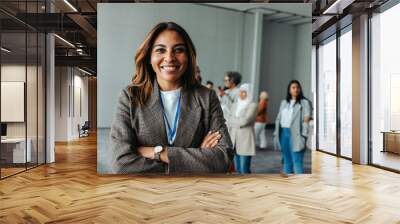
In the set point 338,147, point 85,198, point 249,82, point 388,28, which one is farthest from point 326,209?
point 338,147

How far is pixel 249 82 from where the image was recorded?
5.79 m

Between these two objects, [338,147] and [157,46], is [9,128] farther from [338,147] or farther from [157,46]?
[338,147]

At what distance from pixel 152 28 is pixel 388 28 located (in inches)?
176

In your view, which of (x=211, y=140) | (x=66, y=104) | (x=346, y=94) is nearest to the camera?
(x=211, y=140)

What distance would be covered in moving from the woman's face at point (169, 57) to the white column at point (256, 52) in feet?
3.33

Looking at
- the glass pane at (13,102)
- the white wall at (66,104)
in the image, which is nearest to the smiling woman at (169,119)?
the glass pane at (13,102)

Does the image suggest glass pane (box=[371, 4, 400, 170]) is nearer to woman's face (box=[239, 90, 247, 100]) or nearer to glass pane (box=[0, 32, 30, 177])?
woman's face (box=[239, 90, 247, 100])

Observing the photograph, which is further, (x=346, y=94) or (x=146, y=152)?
(x=346, y=94)

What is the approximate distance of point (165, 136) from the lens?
5477 mm

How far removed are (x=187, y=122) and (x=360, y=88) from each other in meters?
4.41

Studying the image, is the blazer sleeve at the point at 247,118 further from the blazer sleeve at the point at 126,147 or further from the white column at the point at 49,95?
the white column at the point at 49,95

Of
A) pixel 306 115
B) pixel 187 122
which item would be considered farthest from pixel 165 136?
pixel 306 115

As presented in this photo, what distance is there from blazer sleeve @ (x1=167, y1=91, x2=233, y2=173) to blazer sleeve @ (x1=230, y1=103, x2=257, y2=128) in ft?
0.78

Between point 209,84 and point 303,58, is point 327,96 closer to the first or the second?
point 303,58
